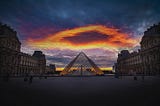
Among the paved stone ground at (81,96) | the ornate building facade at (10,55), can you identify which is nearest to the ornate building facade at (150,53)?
the paved stone ground at (81,96)

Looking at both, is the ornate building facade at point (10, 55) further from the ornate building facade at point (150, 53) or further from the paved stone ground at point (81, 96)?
the ornate building facade at point (150, 53)

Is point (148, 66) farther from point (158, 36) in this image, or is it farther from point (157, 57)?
point (158, 36)

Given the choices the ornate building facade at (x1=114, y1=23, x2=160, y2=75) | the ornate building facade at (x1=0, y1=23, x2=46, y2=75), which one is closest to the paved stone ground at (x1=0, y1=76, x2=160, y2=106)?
the ornate building facade at (x1=0, y1=23, x2=46, y2=75)

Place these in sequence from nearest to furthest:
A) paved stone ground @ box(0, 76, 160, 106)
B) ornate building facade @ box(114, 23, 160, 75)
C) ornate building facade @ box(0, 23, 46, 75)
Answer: paved stone ground @ box(0, 76, 160, 106)
ornate building facade @ box(0, 23, 46, 75)
ornate building facade @ box(114, 23, 160, 75)

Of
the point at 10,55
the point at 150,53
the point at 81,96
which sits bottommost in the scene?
the point at 81,96

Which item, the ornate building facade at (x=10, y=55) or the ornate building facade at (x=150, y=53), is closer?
the ornate building facade at (x=10, y=55)

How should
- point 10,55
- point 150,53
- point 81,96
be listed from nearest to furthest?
point 81,96, point 10,55, point 150,53

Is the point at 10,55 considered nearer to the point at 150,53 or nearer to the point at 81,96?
the point at 81,96

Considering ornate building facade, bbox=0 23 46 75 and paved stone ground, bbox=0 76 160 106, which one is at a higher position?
ornate building facade, bbox=0 23 46 75

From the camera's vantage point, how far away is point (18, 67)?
4297 centimetres

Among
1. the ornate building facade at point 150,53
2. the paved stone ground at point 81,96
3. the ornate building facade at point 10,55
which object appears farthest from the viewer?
the ornate building facade at point 150,53

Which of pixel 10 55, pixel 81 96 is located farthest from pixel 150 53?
pixel 10 55

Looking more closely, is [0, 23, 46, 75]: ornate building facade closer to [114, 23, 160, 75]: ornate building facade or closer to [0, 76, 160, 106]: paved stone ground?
[0, 76, 160, 106]: paved stone ground

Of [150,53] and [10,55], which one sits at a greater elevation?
[150,53]
